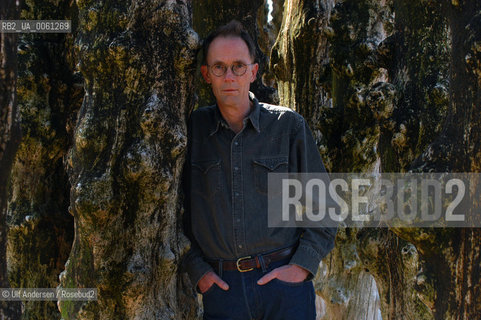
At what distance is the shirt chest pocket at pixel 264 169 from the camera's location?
336 cm

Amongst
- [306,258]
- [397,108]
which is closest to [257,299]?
[306,258]

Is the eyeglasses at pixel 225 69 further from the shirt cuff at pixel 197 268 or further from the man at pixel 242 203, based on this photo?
the shirt cuff at pixel 197 268

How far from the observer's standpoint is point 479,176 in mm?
2725

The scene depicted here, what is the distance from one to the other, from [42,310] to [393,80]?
291cm

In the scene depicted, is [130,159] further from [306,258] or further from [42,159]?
[42,159]

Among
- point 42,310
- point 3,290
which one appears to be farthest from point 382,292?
point 3,290

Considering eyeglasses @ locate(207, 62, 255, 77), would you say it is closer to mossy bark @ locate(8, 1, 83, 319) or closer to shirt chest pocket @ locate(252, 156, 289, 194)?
shirt chest pocket @ locate(252, 156, 289, 194)

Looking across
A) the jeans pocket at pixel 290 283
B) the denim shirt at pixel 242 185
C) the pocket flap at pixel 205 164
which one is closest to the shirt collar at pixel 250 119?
the denim shirt at pixel 242 185

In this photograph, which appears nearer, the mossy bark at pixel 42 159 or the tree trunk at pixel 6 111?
the tree trunk at pixel 6 111

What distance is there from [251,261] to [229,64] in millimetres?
1106

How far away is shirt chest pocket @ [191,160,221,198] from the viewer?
339 cm

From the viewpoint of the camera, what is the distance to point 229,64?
3.38 meters

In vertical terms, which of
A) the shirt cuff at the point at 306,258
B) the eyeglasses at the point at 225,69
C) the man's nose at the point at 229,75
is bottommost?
the shirt cuff at the point at 306,258

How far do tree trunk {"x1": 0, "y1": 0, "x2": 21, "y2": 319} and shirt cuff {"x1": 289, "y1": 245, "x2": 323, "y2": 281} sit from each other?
1.51m
